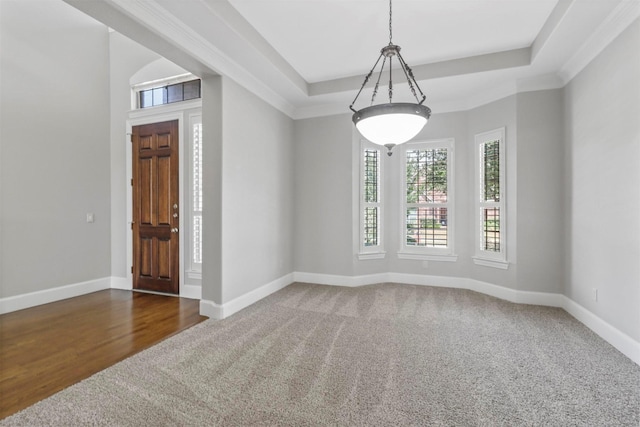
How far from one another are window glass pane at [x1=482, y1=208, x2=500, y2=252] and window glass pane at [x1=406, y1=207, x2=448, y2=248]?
0.53 m

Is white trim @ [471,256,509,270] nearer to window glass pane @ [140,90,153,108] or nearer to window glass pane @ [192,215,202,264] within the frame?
window glass pane @ [192,215,202,264]

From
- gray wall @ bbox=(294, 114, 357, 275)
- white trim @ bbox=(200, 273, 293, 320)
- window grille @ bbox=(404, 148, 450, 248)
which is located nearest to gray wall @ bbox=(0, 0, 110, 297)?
white trim @ bbox=(200, 273, 293, 320)

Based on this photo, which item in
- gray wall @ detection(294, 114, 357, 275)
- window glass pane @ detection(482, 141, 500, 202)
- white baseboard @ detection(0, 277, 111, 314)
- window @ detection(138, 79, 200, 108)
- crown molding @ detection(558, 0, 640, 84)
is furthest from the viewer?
gray wall @ detection(294, 114, 357, 275)

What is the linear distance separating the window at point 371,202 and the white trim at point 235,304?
1548mm

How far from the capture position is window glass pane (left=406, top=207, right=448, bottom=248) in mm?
4570

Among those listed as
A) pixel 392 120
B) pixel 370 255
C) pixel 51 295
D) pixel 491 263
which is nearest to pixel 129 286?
pixel 51 295

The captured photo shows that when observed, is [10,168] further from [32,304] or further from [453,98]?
[453,98]

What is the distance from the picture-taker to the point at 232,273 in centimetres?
342

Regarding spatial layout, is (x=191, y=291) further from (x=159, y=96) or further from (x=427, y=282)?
(x=427, y=282)

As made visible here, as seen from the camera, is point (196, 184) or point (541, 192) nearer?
point (541, 192)

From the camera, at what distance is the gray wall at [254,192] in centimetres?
333

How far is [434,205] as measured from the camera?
4594mm

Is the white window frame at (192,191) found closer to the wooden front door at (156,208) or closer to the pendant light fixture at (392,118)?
the wooden front door at (156,208)

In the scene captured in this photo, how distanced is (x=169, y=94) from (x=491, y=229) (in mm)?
5030
